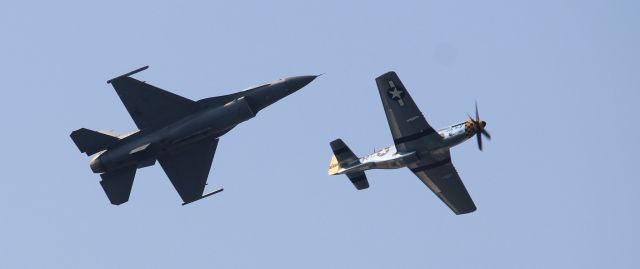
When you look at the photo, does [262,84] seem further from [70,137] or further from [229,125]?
[70,137]

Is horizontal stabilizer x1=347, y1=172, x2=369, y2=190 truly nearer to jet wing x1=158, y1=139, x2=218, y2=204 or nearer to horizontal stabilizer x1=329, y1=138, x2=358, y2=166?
horizontal stabilizer x1=329, y1=138, x2=358, y2=166

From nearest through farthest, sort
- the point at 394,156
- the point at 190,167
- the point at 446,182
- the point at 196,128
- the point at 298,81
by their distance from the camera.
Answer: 1. the point at 298,81
2. the point at 196,128
3. the point at 190,167
4. the point at 394,156
5. the point at 446,182

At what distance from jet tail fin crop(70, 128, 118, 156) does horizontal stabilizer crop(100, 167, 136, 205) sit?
1.69m

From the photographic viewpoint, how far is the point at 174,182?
212 feet

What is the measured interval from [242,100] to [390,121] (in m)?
8.26

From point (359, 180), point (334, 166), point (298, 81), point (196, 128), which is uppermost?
point (298, 81)

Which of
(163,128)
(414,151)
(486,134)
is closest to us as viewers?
(163,128)

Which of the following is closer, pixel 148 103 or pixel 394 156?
pixel 148 103

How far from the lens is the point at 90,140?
205 feet


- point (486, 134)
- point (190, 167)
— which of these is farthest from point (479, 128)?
point (190, 167)

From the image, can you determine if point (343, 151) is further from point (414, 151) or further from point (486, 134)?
point (486, 134)

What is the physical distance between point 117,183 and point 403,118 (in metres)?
15.4

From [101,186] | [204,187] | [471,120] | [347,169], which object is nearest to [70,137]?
[101,186]

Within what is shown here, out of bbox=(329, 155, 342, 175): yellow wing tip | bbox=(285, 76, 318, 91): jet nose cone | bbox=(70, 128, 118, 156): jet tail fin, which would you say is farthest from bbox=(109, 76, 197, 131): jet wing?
bbox=(329, 155, 342, 175): yellow wing tip
